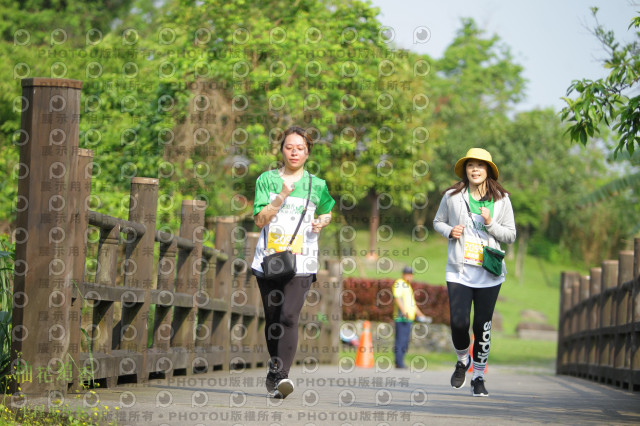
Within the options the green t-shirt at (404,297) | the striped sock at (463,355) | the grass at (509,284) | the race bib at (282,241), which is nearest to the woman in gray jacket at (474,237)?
the striped sock at (463,355)

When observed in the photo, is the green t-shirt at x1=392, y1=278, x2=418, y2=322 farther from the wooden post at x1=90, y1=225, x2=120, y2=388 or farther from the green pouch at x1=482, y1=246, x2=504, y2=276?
the wooden post at x1=90, y1=225, x2=120, y2=388

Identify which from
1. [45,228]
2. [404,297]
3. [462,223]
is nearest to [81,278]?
[45,228]

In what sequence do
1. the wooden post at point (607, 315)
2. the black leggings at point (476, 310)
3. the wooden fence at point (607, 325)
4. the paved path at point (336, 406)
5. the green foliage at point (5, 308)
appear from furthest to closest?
the wooden post at point (607, 315) → the wooden fence at point (607, 325) → the black leggings at point (476, 310) → the green foliage at point (5, 308) → the paved path at point (336, 406)

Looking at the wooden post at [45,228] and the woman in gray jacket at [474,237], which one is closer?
the wooden post at [45,228]

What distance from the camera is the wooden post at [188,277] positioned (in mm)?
8711

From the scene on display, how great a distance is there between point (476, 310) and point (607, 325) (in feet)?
16.5

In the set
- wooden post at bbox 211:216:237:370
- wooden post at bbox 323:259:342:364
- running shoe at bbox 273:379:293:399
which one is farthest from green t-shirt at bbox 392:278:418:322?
running shoe at bbox 273:379:293:399

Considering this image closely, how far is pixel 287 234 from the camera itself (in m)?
6.52

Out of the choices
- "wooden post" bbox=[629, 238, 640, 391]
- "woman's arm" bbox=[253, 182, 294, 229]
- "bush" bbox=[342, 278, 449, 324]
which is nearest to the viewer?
"woman's arm" bbox=[253, 182, 294, 229]

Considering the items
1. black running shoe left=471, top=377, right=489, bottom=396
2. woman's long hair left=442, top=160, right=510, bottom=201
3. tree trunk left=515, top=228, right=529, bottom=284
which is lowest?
black running shoe left=471, top=377, right=489, bottom=396

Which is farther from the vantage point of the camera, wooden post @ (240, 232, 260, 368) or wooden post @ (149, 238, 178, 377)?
wooden post @ (240, 232, 260, 368)

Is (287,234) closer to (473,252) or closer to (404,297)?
(473,252)

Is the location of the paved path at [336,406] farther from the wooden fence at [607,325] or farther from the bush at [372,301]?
the bush at [372,301]

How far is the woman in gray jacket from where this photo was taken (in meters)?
7.40
